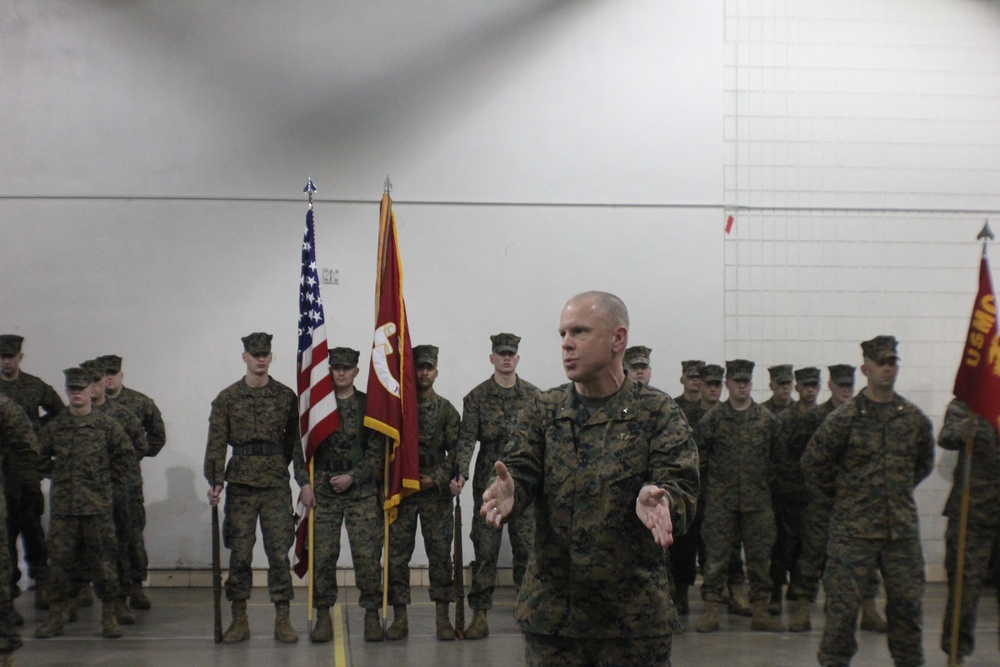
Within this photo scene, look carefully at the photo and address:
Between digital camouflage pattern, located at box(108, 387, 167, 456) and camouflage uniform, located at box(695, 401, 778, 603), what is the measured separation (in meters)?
4.33

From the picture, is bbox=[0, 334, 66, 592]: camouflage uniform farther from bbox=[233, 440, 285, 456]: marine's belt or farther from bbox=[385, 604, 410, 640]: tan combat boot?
bbox=[385, 604, 410, 640]: tan combat boot

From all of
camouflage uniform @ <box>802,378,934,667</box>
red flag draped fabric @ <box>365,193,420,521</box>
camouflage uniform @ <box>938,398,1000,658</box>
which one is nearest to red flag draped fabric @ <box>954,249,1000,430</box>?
camouflage uniform @ <box>938,398,1000,658</box>

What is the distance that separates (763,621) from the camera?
23.9 feet

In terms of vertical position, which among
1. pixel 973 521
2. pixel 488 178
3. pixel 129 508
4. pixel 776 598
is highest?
pixel 488 178

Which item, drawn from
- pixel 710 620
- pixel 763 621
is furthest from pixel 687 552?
pixel 763 621

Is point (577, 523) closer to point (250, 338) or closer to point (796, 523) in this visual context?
point (250, 338)

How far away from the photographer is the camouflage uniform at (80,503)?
22.8 ft

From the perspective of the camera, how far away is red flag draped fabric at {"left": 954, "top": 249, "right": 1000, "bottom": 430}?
20.4 feet

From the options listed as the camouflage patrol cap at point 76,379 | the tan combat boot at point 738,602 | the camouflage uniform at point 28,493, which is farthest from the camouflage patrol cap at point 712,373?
the camouflage uniform at point 28,493

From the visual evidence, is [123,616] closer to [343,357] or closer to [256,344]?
[256,344]

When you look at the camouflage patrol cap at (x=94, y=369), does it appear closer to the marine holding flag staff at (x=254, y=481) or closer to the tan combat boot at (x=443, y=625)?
the marine holding flag staff at (x=254, y=481)

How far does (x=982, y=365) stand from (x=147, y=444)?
6.10 m

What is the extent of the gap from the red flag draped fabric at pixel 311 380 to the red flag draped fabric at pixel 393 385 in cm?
29

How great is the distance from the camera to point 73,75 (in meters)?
9.12
